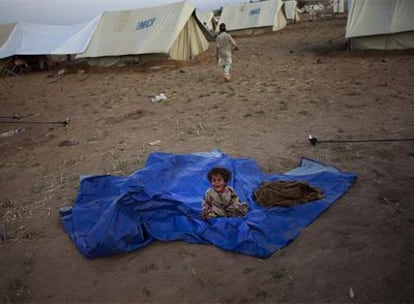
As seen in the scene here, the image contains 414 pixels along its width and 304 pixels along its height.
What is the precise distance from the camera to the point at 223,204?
3.30 meters

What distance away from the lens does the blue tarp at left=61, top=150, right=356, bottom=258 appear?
2.96 meters

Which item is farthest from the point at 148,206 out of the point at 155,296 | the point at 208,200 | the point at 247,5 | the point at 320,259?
the point at 247,5

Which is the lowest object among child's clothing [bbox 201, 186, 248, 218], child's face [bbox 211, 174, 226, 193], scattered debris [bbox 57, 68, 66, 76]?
child's clothing [bbox 201, 186, 248, 218]

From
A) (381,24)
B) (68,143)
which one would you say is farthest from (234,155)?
(381,24)

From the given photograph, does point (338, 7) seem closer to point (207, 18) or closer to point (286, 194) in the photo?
point (207, 18)

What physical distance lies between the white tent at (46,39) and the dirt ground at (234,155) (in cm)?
439

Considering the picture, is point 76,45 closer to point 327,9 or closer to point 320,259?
point 320,259

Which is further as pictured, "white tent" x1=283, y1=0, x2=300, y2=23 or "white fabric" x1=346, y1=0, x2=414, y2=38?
"white tent" x1=283, y1=0, x2=300, y2=23

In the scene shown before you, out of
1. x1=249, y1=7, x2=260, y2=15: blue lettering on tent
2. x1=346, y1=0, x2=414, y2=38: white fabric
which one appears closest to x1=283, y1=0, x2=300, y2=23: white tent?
x1=249, y1=7, x2=260, y2=15: blue lettering on tent

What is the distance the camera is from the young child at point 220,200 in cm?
326

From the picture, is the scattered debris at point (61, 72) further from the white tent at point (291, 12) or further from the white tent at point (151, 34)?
the white tent at point (291, 12)

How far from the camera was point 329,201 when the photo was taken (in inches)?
133

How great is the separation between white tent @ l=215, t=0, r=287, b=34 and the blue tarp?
2267 centimetres

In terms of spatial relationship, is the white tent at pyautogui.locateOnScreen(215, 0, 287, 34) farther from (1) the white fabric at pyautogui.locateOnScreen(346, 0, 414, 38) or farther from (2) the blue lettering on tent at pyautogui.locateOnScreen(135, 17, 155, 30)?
(1) the white fabric at pyautogui.locateOnScreen(346, 0, 414, 38)
